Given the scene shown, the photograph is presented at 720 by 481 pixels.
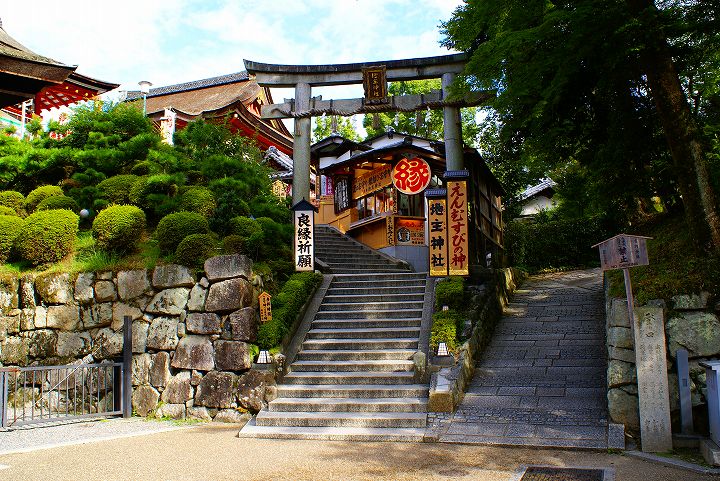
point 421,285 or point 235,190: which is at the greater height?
point 235,190

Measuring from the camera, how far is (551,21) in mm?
8812

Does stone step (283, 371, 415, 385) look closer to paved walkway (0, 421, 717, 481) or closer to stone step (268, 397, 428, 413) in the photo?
stone step (268, 397, 428, 413)

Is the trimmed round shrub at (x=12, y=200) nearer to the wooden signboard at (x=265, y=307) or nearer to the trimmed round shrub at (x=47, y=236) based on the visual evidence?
the trimmed round shrub at (x=47, y=236)

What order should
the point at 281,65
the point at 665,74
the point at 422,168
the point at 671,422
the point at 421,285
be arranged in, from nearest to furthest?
the point at 671,422 → the point at 665,74 → the point at 421,285 → the point at 281,65 → the point at 422,168

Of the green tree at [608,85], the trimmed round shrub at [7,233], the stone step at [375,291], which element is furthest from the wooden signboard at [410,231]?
the trimmed round shrub at [7,233]

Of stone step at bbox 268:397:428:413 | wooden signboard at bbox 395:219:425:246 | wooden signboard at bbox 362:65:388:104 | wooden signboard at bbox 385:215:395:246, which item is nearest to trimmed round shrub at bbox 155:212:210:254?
stone step at bbox 268:397:428:413

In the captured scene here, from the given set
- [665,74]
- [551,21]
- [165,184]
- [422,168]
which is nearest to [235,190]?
[165,184]

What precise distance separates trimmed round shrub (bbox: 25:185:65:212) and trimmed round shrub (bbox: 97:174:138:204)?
126cm

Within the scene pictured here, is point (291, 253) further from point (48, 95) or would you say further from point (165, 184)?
point (48, 95)

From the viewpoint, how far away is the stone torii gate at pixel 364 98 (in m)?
15.5

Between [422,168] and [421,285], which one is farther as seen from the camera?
[422,168]

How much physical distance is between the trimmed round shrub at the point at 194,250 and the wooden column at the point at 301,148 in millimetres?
4664

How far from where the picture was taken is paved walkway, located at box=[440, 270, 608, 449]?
8.37 metres

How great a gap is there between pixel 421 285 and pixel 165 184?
22.8 ft
